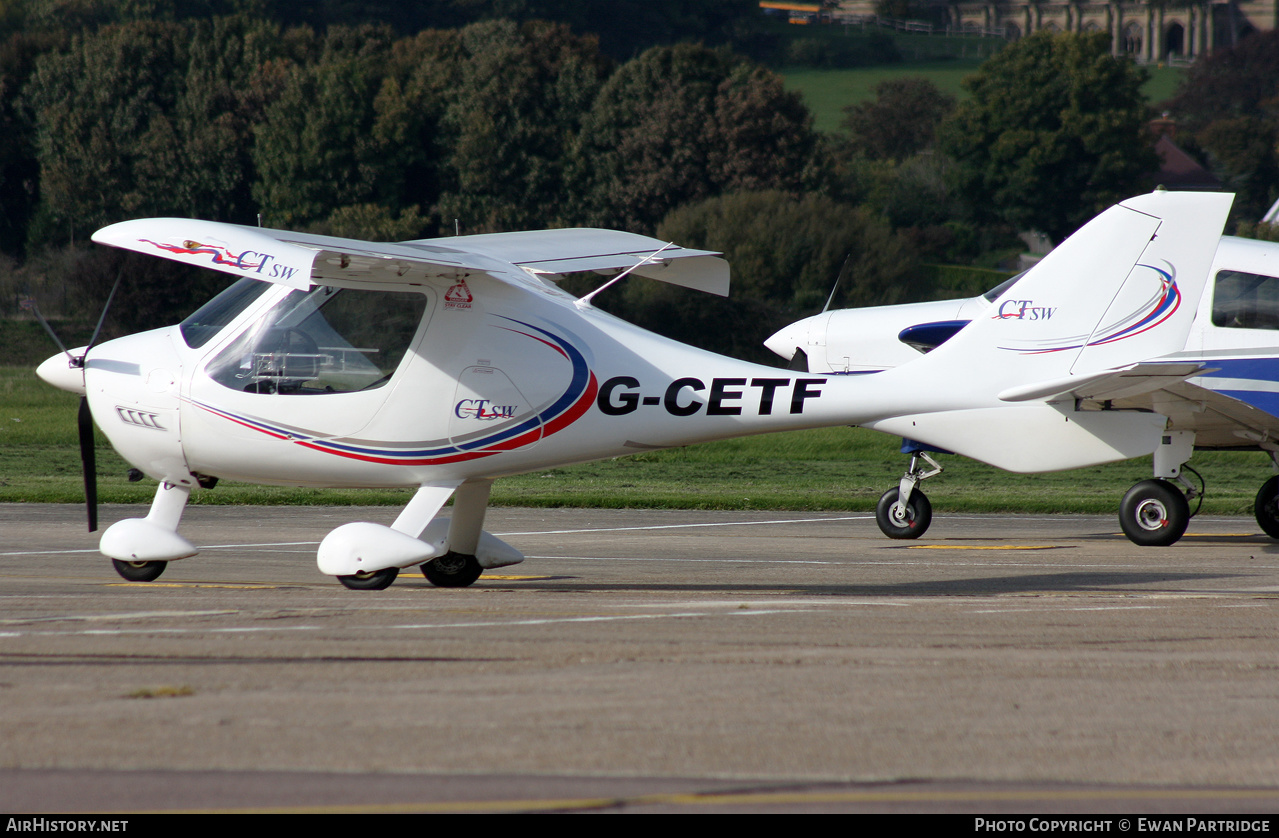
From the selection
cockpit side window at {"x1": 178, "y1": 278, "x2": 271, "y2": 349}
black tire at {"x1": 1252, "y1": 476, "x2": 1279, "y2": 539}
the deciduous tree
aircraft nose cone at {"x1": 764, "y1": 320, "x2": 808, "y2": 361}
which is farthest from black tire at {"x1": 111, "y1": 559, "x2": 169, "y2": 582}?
the deciduous tree

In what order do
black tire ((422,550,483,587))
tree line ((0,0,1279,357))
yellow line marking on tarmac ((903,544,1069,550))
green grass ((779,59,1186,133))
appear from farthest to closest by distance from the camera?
green grass ((779,59,1186,133))
tree line ((0,0,1279,357))
yellow line marking on tarmac ((903,544,1069,550))
black tire ((422,550,483,587))

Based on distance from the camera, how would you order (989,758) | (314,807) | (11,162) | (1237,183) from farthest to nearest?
(1237,183) < (11,162) < (989,758) < (314,807)

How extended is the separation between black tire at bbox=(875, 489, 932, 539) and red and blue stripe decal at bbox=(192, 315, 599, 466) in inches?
215

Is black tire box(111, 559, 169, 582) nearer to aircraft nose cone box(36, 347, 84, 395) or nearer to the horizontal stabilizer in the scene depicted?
aircraft nose cone box(36, 347, 84, 395)

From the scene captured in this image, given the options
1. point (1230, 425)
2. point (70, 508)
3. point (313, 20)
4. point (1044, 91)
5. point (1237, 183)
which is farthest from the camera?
point (313, 20)

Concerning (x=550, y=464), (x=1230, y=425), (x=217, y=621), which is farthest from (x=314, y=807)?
(x=1230, y=425)

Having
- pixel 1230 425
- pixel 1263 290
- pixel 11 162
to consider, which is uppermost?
pixel 1263 290

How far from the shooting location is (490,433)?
9.70 metres

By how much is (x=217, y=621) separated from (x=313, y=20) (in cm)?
11342

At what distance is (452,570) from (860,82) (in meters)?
134

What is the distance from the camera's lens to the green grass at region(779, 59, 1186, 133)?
420ft

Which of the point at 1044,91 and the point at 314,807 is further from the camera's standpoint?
the point at 1044,91

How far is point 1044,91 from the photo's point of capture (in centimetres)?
8638

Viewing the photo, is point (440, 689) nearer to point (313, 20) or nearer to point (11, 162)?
point (11, 162)
